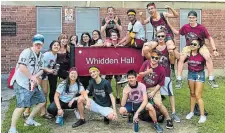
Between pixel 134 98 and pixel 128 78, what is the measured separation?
393 millimetres

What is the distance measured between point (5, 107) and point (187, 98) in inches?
177

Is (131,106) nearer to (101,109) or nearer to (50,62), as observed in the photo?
(101,109)

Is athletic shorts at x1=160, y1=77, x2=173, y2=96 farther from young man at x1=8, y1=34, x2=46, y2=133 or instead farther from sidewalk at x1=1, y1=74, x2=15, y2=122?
sidewalk at x1=1, y1=74, x2=15, y2=122

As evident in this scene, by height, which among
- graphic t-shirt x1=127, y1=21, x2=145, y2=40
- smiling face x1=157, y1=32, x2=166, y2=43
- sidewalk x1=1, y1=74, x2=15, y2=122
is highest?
graphic t-shirt x1=127, y1=21, x2=145, y2=40

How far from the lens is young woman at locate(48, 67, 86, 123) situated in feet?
22.5

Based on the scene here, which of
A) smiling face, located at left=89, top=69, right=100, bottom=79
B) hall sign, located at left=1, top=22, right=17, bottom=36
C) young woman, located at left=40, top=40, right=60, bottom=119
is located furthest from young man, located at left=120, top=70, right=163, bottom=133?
hall sign, located at left=1, top=22, right=17, bottom=36

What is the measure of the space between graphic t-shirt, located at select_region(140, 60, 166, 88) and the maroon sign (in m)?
0.51

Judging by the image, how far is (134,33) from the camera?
7.43m

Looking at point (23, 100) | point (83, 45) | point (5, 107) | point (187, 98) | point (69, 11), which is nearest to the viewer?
point (23, 100)

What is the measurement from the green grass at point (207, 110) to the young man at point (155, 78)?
758mm

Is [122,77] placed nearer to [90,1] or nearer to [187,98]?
[187,98]

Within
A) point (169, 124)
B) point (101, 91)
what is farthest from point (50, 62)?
point (169, 124)

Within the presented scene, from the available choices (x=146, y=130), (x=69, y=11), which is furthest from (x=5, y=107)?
(x=69, y=11)

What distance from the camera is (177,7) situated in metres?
13.7
